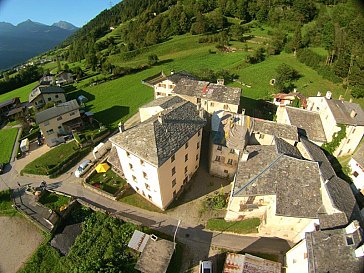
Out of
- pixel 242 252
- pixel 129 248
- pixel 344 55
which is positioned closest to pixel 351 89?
pixel 344 55

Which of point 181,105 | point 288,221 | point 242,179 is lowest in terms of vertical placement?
point 288,221

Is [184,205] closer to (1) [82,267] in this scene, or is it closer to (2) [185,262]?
(2) [185,262]

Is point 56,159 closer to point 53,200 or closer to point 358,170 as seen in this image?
point 53,200

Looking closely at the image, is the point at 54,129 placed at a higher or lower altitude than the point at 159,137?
lower

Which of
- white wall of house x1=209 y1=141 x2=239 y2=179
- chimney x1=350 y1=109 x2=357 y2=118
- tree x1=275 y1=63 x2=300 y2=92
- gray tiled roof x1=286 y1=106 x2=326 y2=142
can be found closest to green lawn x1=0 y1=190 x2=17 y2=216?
white wall of house x1=209 y1=141 x2=239 y2=179

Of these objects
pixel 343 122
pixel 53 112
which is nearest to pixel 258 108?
pixel 343 122

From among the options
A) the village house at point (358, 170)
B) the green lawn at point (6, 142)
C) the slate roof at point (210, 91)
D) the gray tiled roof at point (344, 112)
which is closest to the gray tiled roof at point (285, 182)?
the village house at point (358, 170)
